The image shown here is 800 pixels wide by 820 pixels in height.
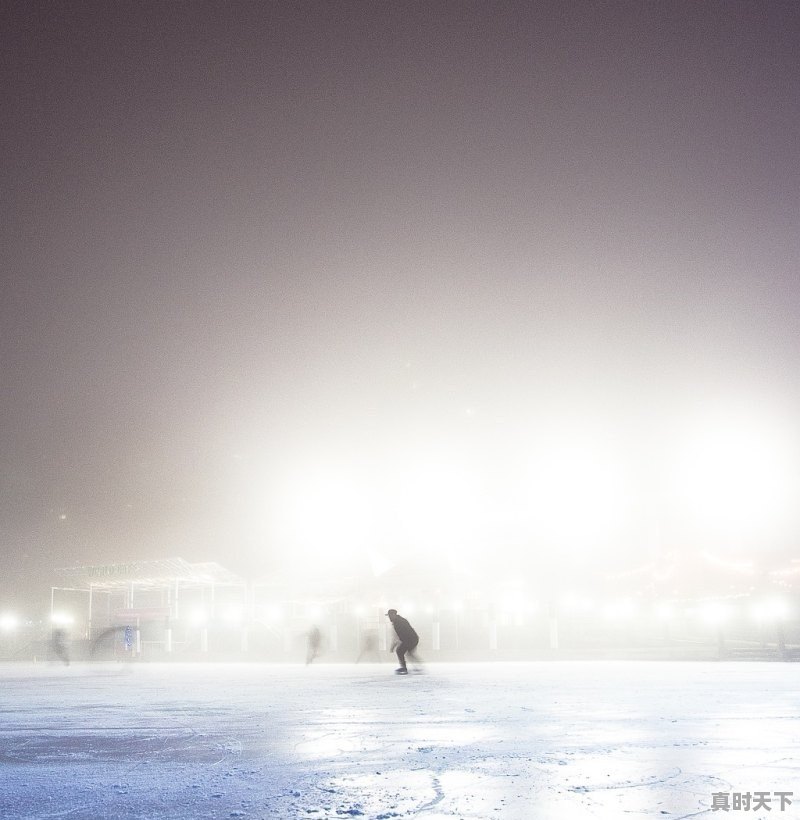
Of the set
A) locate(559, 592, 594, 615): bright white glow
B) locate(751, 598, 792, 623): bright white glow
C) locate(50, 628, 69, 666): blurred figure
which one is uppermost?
locate(751, 598, 792, 623): bright white glow

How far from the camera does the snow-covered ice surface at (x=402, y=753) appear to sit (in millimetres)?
5059

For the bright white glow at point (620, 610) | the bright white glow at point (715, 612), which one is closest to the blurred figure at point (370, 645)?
the bright white glow at point (715, 612)

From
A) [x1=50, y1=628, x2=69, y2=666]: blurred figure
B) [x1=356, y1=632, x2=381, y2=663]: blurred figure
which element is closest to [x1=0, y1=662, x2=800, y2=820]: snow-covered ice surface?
[x1=356, y1=632, x2=381, y2=663]: blurred figure

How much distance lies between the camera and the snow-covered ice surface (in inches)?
199

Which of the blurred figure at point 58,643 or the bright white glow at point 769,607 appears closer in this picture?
the bright white glow at point 769,607

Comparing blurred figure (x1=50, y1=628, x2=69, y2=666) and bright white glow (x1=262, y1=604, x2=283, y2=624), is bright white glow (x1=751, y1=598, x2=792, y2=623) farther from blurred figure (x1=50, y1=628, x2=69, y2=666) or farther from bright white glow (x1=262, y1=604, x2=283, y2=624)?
blurred figure (x1=50, y1=628, x2=69, y2=666)

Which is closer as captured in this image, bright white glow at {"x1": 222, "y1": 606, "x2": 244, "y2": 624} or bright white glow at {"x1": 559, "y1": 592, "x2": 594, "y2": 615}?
bright white glow at {"x1": 559, "y1": 592, "x2": 594, "y2": 615}

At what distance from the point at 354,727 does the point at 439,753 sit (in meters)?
2.16

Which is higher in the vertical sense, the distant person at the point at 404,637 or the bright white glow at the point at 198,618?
the distant person at the point at 404,637

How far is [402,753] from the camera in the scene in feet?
23.0

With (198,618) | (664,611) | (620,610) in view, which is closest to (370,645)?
(198,618)

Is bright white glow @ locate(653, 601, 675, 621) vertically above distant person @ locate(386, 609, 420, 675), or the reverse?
distant person @ locate(386, 609, 420, 675)

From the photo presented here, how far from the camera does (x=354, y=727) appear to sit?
8.93 m

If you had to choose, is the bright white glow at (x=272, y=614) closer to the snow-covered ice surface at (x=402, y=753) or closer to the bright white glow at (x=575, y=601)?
the bright white glow at (x=575, y=601)
